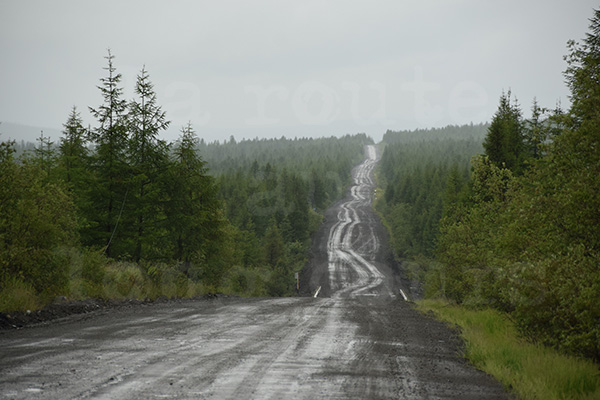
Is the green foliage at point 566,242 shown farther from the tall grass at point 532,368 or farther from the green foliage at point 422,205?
the green foliage at point 422,205

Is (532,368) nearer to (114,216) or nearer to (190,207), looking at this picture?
(114,216)

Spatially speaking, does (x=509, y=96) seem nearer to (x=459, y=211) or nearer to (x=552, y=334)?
(x=459, y=211)

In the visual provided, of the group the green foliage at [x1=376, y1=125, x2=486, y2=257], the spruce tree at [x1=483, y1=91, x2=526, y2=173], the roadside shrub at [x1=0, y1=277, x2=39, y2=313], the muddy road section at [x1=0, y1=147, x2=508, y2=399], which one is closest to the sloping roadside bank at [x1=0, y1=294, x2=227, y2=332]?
the roadside shrub at [x1=0, y1=277, x2=39, y2=313]

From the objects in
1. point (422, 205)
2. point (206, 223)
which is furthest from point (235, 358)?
point (422, 205)

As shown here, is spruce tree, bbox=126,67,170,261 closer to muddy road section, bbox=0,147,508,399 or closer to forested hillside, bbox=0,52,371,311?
forested hillside, bbox=0,52,371,311

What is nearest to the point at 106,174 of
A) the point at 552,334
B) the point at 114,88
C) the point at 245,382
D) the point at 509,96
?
the point at 114,88

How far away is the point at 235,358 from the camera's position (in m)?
7.25

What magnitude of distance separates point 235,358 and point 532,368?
15.4 ft

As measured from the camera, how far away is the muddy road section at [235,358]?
5.54 meters

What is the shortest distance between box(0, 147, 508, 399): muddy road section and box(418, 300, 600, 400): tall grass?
0.31m

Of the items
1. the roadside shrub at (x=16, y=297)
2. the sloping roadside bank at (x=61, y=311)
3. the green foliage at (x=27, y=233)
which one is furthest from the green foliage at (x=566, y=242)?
the green foliage at (x=27, y=233)

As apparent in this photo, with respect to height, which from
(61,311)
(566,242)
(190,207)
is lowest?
(61,311)

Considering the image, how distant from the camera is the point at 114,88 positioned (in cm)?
2148

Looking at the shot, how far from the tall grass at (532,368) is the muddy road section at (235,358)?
0.31 metres
